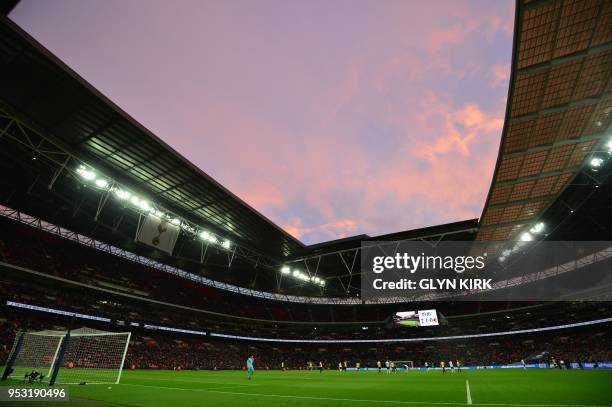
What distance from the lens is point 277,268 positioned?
39.7 meters

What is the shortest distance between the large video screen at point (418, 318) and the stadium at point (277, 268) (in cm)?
19

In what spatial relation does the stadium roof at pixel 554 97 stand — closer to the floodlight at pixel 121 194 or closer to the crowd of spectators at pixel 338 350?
the floodlight at pixel 121 194

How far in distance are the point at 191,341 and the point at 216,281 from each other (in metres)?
9.67

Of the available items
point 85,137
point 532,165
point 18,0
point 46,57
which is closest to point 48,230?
point 85,137

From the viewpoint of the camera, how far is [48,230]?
3569cm

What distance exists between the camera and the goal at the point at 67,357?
12078 mm

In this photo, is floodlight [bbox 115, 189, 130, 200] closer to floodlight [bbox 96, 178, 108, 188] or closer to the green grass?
floodlight [bbox 96, 178, 108, 188]

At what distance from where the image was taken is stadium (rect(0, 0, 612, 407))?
1228 cm

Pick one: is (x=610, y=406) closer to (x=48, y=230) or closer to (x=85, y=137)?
(x=85, y=137)

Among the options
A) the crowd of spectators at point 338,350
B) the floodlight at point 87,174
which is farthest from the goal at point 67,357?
the floodlight at point 87,174

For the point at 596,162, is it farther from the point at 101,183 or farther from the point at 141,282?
the point at 141,282

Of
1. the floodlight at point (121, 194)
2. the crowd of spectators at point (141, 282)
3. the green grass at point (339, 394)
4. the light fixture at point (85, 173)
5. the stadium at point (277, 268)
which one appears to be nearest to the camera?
the green grass at point (339, 394)

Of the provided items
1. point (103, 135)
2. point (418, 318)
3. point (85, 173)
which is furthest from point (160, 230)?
point (418, 318)

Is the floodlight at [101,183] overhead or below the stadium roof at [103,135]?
below
